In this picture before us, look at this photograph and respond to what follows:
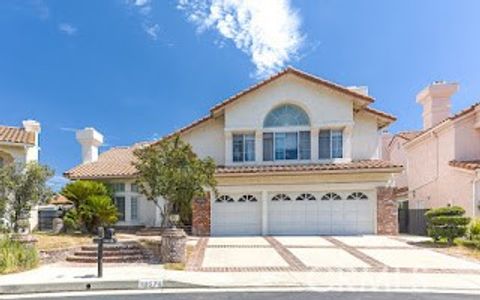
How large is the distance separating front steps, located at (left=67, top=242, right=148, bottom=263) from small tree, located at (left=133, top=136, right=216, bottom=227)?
6.67 ft

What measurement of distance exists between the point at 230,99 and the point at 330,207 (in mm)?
7987

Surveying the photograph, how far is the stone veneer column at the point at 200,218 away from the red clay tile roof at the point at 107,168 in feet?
14.0

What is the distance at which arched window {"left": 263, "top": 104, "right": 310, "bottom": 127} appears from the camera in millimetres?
21578

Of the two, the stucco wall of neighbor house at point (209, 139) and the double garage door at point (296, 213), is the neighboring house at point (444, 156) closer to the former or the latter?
the double garage door at point (296, 213)

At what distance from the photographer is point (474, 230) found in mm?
16062

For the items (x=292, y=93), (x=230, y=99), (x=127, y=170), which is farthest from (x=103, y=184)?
(x=292, y=93)

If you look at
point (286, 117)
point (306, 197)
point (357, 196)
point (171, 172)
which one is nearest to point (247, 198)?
point (306, 197)

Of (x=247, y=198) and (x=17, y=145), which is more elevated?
(x=17, y=145)

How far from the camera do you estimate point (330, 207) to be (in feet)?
65.9

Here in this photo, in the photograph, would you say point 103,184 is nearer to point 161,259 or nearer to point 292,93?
point 161,259

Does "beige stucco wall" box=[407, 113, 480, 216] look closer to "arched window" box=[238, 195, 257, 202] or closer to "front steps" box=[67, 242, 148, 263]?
"arched window" box=[238, 195, 257, 202]

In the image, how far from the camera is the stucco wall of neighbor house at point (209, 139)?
72.7 ft

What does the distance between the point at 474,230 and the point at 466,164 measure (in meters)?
5.10

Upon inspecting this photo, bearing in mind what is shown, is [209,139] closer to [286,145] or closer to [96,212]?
[286,145]
